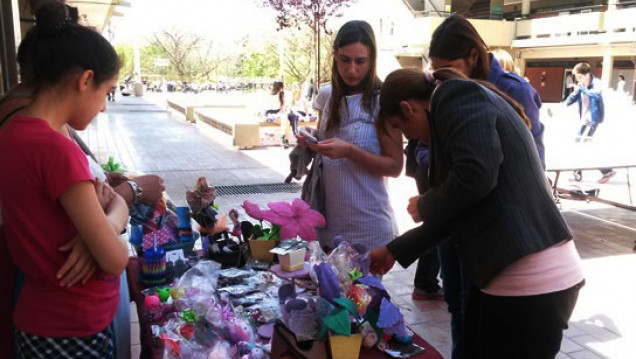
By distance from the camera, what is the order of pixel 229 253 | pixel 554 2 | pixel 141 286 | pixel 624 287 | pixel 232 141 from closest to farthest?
1. pixel 141 286
2. pixel 229 253
3. pixel 624 287
4. pixel 232 141
5. pixel 554 2

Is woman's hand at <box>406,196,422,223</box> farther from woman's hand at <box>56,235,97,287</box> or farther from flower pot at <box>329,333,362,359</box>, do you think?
woman's hand at <box>56,235,97,287</box>

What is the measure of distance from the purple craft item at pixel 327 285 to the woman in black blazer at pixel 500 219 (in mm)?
350

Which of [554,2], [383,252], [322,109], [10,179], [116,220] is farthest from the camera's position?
[554,2]

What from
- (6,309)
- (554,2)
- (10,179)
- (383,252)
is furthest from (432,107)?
(554,2)

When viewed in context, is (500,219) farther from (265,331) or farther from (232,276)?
(232,276)

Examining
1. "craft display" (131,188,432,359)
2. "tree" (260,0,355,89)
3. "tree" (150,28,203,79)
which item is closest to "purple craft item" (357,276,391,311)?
"craft display" (131,188,432,359)

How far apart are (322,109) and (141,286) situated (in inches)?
43.6

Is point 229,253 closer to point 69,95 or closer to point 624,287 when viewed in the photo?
point 69,95

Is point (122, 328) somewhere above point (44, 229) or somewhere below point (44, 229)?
below

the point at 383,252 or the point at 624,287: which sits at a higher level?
the point at 383,252

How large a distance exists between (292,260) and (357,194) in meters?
0.49

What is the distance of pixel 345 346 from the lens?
1.34 m

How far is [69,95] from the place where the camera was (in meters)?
1.33

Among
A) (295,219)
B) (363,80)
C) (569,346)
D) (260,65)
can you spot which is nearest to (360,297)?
(295,219)
